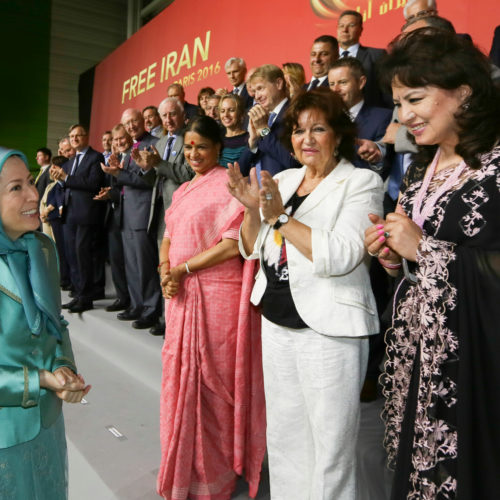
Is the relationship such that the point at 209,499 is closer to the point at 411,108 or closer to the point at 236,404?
the point at 236,404

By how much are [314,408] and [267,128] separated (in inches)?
48.2

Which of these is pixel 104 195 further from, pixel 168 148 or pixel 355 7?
pixel 355 7

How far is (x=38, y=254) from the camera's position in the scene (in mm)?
1145

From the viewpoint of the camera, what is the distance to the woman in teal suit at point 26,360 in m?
1.03

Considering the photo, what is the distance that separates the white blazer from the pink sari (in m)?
0.57

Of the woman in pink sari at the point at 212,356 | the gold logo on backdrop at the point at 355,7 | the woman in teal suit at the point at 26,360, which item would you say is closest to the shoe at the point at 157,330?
the woman in pink sari at the point at 212,356

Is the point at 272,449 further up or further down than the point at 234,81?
further down

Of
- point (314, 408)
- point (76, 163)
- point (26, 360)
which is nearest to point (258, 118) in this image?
point (314, 408)

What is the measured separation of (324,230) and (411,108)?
0.39 m

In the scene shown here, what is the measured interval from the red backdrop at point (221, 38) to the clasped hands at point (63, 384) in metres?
2.83

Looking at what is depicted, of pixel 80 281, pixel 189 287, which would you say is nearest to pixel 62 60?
pixel 80 281

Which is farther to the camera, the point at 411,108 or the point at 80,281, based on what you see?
the point at 80,281

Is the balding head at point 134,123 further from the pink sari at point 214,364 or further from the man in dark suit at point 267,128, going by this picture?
the pink sari at point 214,364

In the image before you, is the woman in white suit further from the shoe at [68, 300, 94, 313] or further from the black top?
the shoe at [68, 300, 94, 313]
